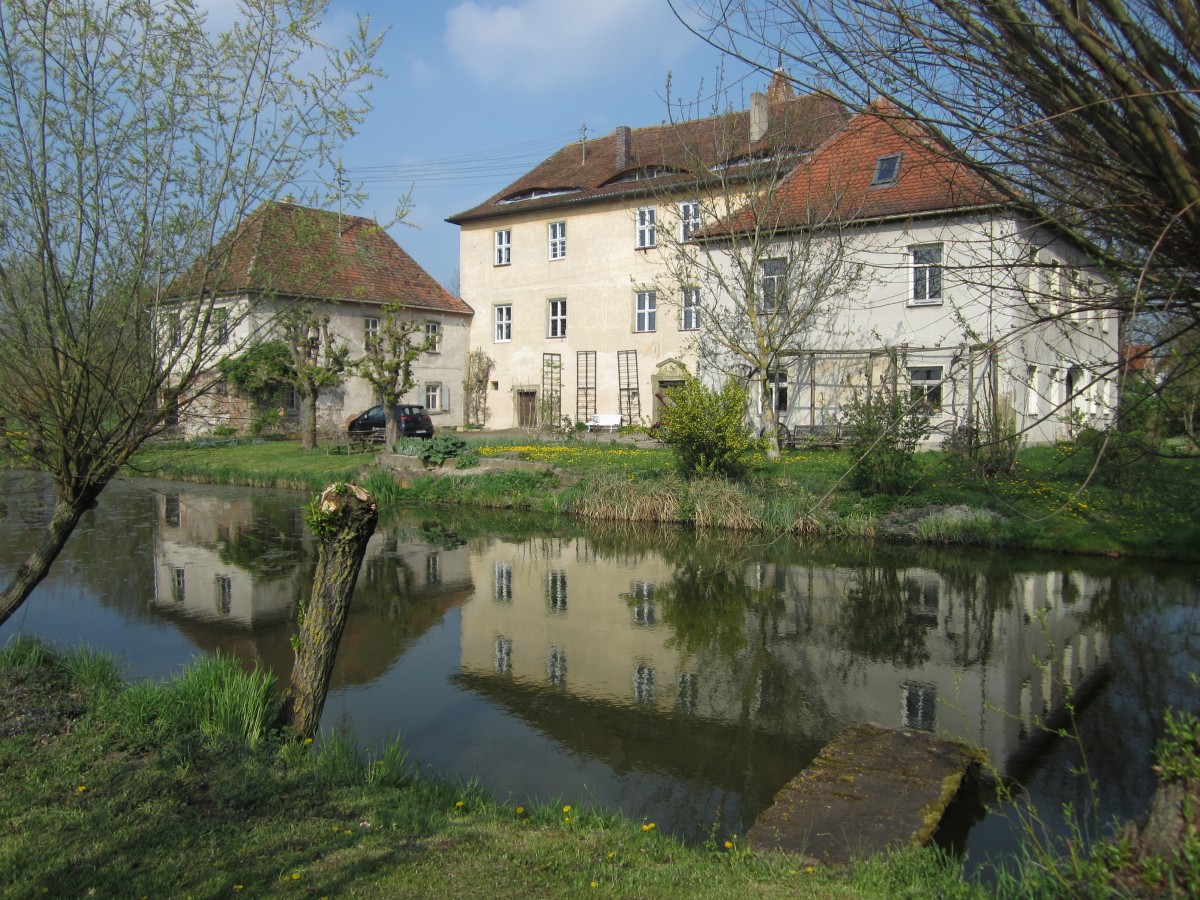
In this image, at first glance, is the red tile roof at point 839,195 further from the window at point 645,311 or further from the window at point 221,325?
the window at point 221,325

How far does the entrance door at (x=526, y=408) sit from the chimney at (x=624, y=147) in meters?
9.82

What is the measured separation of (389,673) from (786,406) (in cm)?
1941

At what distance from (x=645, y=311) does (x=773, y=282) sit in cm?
1066

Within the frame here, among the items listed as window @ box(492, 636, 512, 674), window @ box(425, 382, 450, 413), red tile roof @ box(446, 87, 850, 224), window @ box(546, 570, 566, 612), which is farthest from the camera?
window @ box(425, 382, 450, 413)

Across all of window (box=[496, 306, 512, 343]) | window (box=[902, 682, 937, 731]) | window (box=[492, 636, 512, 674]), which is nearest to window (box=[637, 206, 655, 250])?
window (box=[496, 306, 512, 343])

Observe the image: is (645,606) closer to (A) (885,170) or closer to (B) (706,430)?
(B) (706,430)

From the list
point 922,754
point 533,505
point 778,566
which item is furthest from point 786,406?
point 922,754

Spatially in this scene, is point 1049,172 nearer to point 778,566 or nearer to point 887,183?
point 778,566

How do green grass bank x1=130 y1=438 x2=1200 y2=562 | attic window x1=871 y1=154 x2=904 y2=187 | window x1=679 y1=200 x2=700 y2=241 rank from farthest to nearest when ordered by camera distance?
1. window x1=679 y1=200 x2=700 y2=241
2. attic window x1=871 y1=154 x2=904 y2=187
3. green grass bank x1=130 y1=438 x2=1200 y2=562

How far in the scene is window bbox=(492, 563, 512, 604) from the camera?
12680mm

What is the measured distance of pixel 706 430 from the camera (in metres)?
18.0

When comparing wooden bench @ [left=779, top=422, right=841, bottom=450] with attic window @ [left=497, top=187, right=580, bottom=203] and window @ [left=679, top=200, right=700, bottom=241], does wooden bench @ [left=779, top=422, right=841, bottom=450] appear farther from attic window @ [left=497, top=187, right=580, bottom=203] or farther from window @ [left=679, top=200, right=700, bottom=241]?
attic window @ [left=497, top=187, right=580, bottom=203]

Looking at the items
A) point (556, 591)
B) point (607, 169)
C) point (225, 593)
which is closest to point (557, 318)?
point (607, 169)

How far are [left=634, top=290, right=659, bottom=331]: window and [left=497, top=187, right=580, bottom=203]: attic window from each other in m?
5.25
